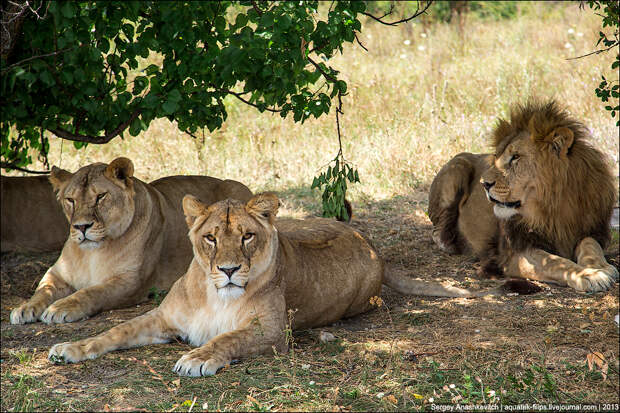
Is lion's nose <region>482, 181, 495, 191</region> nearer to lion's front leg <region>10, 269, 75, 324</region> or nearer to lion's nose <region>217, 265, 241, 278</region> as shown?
lion's nose <region>217, 265, 241, 278</region>

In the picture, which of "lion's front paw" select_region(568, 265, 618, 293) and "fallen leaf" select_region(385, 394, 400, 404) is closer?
Answer: "fallen leaf" select_region(385, 394, 400, 404)

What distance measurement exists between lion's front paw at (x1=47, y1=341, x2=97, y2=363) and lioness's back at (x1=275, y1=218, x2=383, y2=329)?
110 centimetres

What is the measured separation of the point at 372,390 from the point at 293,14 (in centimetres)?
198

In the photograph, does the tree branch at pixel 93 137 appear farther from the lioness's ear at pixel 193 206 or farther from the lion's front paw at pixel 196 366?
the lion's front paw at pixel 196 366

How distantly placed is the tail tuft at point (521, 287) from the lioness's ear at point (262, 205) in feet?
6.16

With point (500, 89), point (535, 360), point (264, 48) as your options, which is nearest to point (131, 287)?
point (264, 48)

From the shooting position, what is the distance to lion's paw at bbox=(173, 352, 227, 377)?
355 cm

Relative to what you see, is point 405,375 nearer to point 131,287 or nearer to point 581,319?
point 581,319

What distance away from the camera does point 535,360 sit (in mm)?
3656

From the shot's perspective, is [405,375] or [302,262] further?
[302,262]

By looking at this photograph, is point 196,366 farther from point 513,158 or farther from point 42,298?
point 513,158

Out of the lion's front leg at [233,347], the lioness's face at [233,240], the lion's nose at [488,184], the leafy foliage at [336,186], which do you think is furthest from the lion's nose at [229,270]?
the lion's nose at [488,184]

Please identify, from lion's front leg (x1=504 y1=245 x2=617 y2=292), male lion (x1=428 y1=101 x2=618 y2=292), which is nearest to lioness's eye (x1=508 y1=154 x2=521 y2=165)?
male lion (x1=428 y1=101 x2=618 y2=292)

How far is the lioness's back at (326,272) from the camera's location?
A: 14.4 feet
